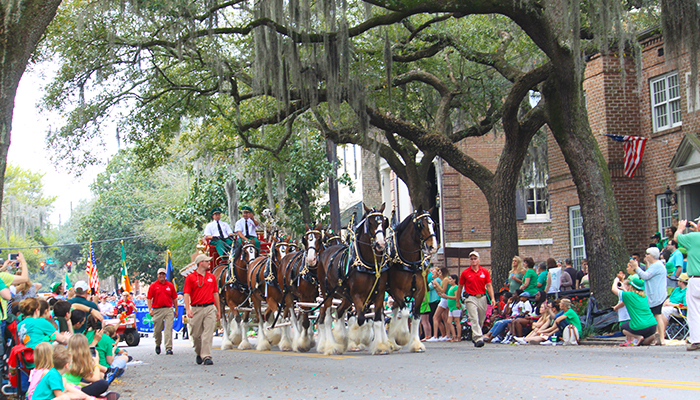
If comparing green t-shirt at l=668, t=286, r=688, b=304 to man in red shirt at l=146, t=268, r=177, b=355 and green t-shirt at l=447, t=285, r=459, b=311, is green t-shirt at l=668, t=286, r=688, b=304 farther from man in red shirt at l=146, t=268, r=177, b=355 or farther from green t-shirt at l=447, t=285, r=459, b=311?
man in red shirt at l=146, t=268, r=177, b=355

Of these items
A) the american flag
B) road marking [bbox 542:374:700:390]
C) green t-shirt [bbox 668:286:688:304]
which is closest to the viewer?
road marking [bbox 542:374:700:390]

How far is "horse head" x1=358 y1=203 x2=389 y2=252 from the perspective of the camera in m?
13.5

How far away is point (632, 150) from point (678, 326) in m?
9.58

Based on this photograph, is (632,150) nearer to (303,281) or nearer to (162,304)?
(303,281)

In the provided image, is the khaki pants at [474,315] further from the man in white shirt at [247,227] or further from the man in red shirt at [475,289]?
the man in white shirt at [247,227]

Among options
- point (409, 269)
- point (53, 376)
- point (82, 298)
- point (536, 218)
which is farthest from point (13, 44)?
point (536, 218)

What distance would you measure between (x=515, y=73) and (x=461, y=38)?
2.28 m

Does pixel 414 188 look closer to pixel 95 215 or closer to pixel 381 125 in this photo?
pixel 381 125

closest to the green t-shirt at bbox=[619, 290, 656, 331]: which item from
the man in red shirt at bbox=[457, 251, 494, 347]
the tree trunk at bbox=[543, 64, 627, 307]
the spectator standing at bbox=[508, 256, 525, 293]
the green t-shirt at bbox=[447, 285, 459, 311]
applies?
the tree trunk at bbox=[543, 64, 627, 307]

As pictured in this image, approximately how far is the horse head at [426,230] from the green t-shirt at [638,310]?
3.54m

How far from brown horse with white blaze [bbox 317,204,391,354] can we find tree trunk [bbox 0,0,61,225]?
654cm

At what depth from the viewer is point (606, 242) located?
52.3 feet

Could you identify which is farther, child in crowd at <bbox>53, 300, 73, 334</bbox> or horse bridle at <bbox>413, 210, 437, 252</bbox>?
horse bridle at <bbox>413, 210, 437, 252</bbox>

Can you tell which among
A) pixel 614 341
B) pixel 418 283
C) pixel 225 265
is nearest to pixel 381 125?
pixel 225 265
